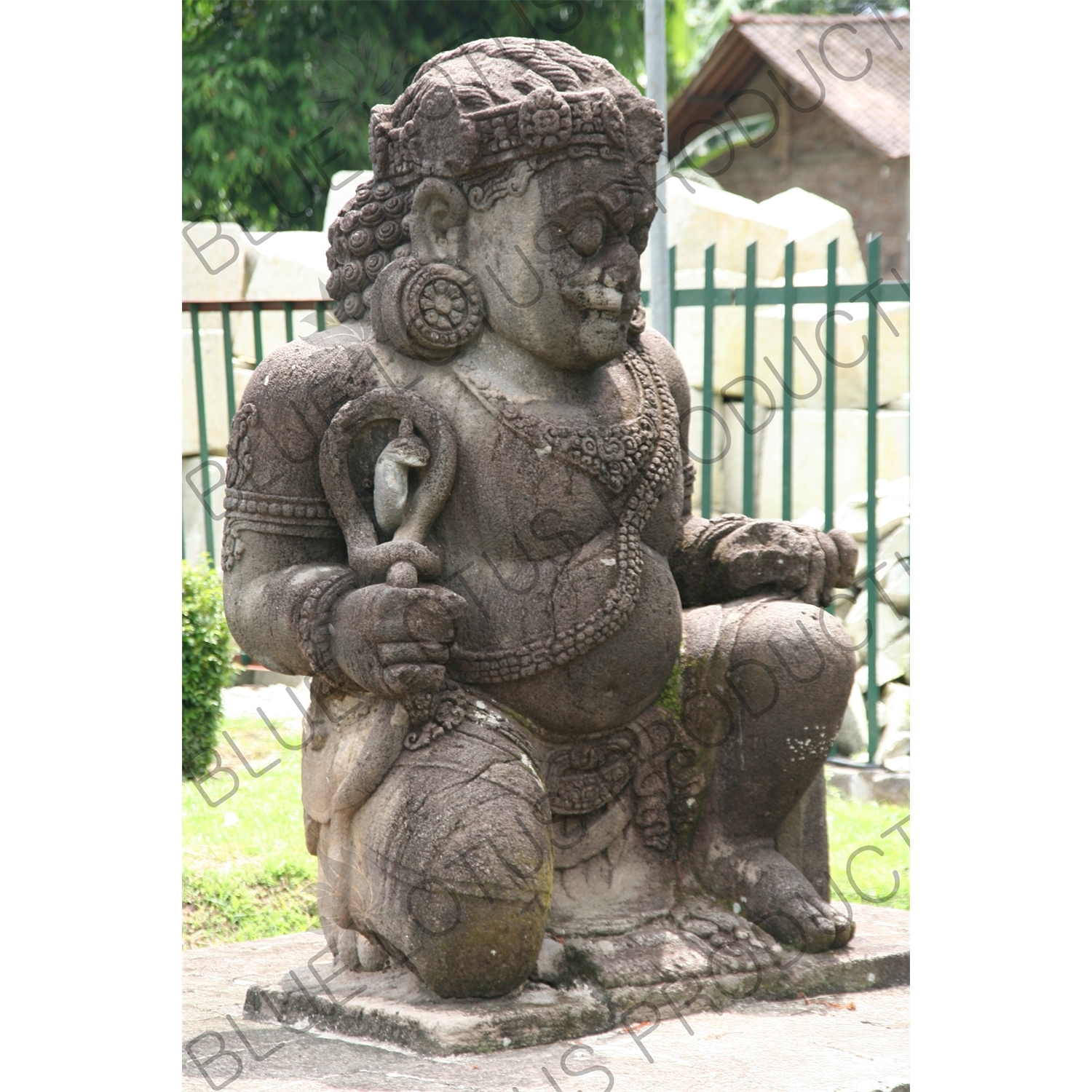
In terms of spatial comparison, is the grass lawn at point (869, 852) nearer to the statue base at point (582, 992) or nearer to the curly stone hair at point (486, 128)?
the statue base at point (582, 992)

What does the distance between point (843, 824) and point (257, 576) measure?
→ 3345mm

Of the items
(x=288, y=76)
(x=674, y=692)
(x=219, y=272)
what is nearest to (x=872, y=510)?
(x=674, y=692)

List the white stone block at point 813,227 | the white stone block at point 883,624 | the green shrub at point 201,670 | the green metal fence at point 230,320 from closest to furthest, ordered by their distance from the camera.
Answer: the green shrub at point 201,670 < the green metal fence at point 230,320 < the white stone block at point 883,624 < the white stone block at point 813,227

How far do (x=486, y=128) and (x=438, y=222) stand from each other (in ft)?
0.73

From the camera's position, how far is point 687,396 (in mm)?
3477

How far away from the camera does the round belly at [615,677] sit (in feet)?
10.2

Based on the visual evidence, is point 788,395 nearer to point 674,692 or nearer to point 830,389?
point 830,389

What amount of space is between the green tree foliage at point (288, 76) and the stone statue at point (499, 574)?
10.7 meters

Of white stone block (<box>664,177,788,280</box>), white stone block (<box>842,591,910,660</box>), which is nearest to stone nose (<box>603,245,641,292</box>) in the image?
white stone block (<box>842,591,910,660</box>)

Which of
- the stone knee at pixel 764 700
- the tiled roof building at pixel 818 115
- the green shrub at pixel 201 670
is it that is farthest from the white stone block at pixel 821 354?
the stone knee at pixel 764 700

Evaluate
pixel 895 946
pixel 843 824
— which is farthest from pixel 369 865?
pixel 843 824

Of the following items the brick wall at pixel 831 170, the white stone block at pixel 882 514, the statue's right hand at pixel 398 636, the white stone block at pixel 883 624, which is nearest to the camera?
the statue's right hand at pixel 398 636

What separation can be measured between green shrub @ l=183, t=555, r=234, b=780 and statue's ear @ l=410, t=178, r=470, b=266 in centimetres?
334

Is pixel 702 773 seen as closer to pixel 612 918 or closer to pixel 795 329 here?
pixel 612 918
